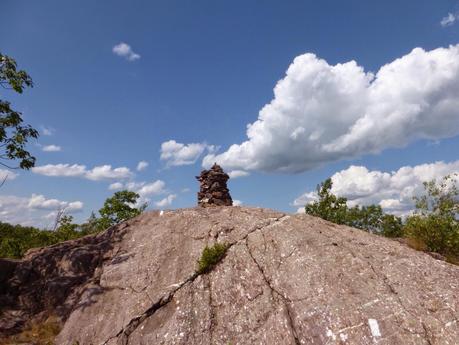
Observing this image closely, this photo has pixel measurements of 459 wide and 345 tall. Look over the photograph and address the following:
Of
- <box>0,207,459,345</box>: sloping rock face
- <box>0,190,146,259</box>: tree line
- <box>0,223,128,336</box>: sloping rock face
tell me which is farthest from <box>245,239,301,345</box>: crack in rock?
<box>0,190,146,259</box>: tree line

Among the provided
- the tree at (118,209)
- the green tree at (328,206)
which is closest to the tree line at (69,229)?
the tree at (118,209)

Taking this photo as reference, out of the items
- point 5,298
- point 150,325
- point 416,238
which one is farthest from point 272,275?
point 416,238

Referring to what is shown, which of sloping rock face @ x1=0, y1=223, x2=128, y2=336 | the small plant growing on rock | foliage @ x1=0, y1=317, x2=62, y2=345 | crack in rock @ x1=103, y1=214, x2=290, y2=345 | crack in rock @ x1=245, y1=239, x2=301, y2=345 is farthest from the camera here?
sloping rock face @ x1=0, y1=223, x2=128, y2=336

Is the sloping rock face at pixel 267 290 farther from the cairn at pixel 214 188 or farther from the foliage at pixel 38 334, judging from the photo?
the cairn at pixel 214 188

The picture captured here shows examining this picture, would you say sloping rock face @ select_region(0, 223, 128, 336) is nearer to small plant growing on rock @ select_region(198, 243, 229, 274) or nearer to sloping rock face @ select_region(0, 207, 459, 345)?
sloping rock face @ select_region(0, 207, 459, 345)

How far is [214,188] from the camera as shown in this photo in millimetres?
25797

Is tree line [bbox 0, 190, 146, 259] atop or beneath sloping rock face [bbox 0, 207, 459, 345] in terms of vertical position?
atop

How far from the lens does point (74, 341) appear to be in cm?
1482

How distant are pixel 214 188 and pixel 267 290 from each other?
39.7 feet

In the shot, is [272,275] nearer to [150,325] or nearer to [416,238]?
[150,325]

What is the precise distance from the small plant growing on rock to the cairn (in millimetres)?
8519

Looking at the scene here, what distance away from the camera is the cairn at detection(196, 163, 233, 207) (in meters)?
25.3

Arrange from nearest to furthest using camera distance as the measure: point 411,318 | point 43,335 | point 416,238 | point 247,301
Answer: point 411,318
point 247,301
point 43,335
point 416,238

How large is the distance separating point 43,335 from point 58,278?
2.86 metres
